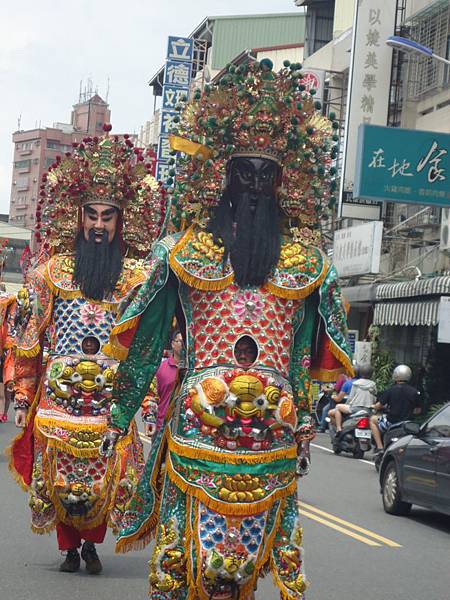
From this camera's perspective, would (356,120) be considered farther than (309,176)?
Yes

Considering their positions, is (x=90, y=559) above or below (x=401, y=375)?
below

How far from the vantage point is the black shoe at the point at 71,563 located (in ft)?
27.0

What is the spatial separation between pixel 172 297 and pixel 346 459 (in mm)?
15014

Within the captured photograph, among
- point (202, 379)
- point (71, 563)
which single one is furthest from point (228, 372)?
point (71, 563)

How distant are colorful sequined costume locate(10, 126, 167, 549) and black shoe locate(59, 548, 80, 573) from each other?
284 millimetres

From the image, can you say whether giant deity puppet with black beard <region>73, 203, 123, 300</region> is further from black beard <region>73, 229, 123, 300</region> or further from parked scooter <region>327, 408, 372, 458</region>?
parked scooter <region>327, 408, 372, 458</region>

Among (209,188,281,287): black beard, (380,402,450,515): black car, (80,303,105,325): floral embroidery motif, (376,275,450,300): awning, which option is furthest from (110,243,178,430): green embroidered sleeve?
(376,275,450,300): awning

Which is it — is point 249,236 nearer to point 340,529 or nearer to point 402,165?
point 340,529

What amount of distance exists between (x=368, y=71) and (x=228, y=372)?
80.6 ft

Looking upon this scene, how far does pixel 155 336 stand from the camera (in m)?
5.82

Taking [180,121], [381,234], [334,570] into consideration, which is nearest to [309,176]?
[180,121]

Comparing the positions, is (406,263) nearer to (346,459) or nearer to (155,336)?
(346,459)

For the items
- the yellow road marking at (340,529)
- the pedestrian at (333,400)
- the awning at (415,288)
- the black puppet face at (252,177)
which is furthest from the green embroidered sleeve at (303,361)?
the awning at (415,288)

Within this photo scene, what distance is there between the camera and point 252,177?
18.9ft
